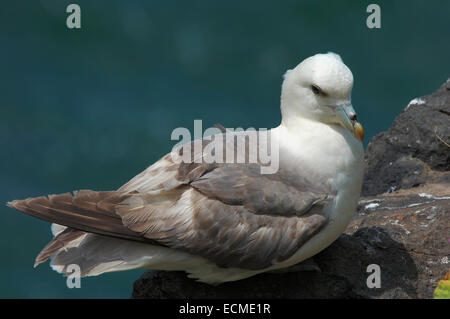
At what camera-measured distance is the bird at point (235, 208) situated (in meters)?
3.92

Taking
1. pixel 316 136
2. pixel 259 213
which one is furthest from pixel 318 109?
pixel 259 213

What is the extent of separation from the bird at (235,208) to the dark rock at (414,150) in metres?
1.62

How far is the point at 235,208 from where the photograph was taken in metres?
3.95

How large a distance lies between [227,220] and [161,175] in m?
0.51

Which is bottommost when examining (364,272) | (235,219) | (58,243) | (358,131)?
(364,272)

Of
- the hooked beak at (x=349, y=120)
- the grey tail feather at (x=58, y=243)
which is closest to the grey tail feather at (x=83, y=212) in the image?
the grey tail feather at (x=58, y=243)

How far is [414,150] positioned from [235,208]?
7.62ft

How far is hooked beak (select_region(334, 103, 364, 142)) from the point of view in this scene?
3.97 meters

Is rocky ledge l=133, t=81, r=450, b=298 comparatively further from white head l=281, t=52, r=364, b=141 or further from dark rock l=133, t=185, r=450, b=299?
white head l=281, t=52, r=364, b=141

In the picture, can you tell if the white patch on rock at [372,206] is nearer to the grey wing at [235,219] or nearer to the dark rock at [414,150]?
the dark rock at [414,150]

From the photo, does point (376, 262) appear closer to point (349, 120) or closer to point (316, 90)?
point (349, 120)

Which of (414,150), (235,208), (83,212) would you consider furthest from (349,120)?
(414,150)

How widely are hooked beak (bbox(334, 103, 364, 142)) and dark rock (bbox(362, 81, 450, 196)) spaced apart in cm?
174

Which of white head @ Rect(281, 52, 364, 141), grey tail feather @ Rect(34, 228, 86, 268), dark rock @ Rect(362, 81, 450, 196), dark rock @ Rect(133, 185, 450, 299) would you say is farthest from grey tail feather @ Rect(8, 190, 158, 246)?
dark rock @ Rect(362, 81, 450, 196)
